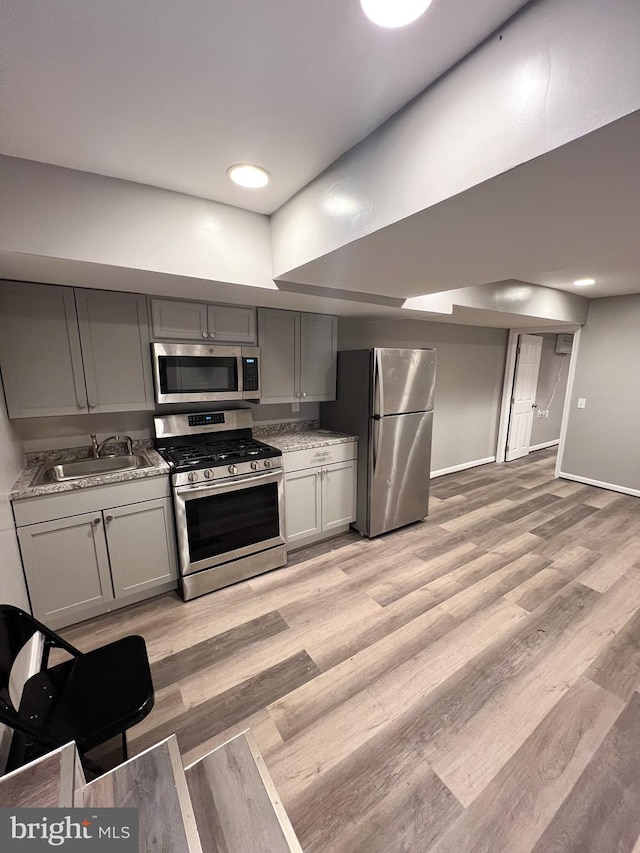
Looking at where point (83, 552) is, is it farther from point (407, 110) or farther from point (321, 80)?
point (407, 110)

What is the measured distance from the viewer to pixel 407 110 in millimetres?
1157

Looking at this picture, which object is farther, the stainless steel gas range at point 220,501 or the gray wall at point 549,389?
the gray wall at point 549,389

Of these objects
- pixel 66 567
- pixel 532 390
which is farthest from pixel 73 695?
pixel 532 390

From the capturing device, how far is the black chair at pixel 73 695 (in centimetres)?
107

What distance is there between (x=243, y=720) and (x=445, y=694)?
992mm

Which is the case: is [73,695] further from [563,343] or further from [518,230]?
[563,343]

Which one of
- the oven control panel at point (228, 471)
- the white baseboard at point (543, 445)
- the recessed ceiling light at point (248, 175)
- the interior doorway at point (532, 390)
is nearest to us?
the recessed ceiling light at point (248, 175)

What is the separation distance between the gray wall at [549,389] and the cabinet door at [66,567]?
6449 millimetres

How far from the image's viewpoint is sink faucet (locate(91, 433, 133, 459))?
2.39 metres

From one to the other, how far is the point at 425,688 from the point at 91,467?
2509 mm

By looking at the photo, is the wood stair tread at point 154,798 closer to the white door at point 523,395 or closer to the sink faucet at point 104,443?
the sink faucet at point 104,443

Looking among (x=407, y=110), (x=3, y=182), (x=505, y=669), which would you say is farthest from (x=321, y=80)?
(x=505, y=669)

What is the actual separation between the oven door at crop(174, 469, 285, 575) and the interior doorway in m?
4.33

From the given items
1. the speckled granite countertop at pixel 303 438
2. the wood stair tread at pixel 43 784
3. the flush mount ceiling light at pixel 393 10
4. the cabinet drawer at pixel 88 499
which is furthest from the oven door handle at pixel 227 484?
the flush mount ceiling light at pixel 393 10
